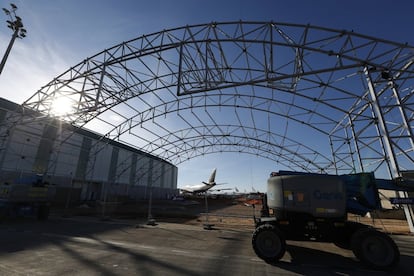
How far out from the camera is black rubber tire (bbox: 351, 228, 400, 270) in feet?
19.6

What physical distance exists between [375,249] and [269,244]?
327cm

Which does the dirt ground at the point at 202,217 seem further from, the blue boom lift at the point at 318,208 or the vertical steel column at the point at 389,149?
the blue boom lift at the point at 318,208

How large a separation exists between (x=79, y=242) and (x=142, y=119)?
15.9 meters

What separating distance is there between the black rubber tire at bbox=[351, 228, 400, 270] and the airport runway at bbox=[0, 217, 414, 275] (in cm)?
29

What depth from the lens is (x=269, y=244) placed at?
22.3 feet

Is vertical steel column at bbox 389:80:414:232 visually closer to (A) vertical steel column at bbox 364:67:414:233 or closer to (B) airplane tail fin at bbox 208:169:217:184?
(A) vertical steel column at bbox 364:67:414:233

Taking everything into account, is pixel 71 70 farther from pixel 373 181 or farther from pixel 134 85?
pixel 373 181

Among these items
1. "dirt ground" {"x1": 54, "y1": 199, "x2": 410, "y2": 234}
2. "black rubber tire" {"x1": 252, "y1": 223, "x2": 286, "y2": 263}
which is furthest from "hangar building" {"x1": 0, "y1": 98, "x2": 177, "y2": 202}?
"black rubber tire" {"x1": 252, "y1": 223, "x2": 286, "y2": 263}

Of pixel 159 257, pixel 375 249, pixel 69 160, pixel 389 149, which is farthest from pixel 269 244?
pixel 69 160

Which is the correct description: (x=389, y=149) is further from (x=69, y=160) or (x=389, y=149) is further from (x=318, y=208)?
(x=69, y=160)

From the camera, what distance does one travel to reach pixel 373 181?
718cm

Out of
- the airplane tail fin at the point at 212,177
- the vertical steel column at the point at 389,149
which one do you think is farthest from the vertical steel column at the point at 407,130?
the airplane tail fin at the point at 212,177

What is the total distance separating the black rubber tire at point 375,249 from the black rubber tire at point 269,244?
7.59ft

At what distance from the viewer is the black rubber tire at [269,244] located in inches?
257
